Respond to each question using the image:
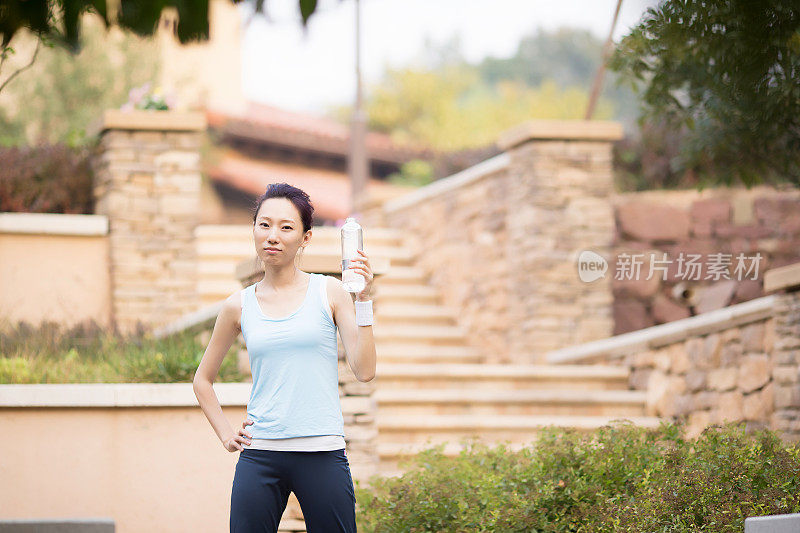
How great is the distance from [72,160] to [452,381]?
4.12 m

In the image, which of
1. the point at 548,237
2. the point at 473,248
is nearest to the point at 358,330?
the point at 548,237

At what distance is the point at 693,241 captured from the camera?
9.77 metres

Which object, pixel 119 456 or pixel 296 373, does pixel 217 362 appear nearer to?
pixel 296 373

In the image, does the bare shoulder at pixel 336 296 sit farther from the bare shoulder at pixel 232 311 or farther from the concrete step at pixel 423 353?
the concrete step at pixel 423 353

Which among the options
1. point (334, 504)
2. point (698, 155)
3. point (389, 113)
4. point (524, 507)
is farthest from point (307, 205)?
point (389, 113)

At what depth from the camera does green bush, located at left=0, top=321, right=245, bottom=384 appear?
6.03 meters

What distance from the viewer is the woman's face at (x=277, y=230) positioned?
3154 mm

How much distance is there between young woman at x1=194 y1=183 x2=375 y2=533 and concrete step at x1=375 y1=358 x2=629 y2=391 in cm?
510

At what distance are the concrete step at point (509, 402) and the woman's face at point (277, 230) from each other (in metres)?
4.58

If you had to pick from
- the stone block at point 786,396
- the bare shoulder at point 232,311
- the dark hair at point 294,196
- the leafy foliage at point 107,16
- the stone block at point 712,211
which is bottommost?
the stone block at point 786,396

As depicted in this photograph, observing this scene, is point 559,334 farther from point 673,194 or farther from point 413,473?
point 413,473

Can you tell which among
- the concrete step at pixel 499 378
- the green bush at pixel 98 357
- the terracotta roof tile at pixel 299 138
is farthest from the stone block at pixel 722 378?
the terracotta roof tile at pixel 299 138

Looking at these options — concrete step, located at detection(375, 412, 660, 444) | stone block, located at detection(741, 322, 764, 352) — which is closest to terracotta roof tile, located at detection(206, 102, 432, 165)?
concrete step, located at detection(375, 412, 660, 444)

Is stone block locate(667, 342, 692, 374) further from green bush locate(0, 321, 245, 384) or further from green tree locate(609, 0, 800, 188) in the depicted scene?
green bush locate(0, 321, 245, 384)
